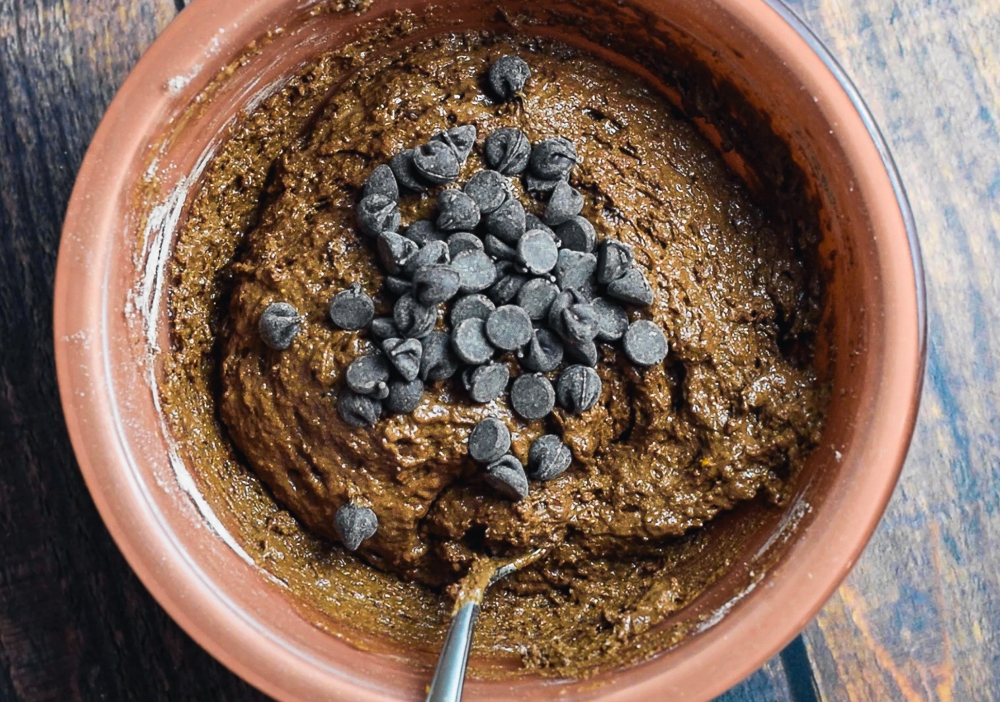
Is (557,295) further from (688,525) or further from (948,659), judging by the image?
(948,659)

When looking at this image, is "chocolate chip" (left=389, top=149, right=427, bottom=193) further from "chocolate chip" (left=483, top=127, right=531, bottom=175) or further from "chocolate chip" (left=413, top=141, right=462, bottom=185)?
"chocolate chip" (left=483, top=127, right=531, bottom=175)

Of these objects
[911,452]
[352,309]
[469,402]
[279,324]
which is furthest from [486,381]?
[911,452]

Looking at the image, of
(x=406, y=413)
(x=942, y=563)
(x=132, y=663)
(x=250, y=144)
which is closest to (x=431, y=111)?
(x=250, y=144)

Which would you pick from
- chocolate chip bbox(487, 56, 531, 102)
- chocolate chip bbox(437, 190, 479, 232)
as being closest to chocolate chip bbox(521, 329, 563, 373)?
chocolate chip bbox(437, 190, 479, 232)

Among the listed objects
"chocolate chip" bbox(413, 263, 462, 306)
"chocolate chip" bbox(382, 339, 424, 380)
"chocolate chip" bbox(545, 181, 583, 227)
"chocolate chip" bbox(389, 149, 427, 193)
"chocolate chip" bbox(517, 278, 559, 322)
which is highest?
"chocolate chip" bbox(545, 181, 583, 227)

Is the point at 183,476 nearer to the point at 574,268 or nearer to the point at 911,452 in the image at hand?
the point at 574,268
